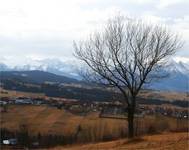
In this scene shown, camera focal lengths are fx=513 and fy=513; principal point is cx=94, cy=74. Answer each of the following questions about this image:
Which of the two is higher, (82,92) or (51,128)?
(82,92)

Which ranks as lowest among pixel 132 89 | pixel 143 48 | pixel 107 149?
pixel 107 149

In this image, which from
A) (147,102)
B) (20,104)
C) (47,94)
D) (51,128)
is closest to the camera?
(51,128)

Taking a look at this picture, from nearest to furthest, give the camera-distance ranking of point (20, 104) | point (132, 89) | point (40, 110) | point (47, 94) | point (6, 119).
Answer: point (132, 89) < point (6, 119) < point (40, 110) < point (20, 104) < point (47, 94)

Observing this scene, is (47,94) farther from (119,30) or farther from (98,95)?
(119,30)

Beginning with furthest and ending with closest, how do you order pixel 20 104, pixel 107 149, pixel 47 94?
pixel 47 94, pixel 20 104, pixel 107 149

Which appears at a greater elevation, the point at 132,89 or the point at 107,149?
the point at 132,89

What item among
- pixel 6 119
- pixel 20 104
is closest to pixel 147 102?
pixel 20 104

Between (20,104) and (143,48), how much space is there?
8229 cm

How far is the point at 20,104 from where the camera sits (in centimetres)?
11156

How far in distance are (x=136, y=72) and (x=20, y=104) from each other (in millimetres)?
81666

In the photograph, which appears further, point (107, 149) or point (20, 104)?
point (20, 104)

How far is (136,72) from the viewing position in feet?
106

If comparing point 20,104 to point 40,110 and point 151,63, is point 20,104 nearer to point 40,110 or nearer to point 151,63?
point 40,110

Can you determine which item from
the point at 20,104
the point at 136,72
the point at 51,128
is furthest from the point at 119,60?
the point at 20,104
